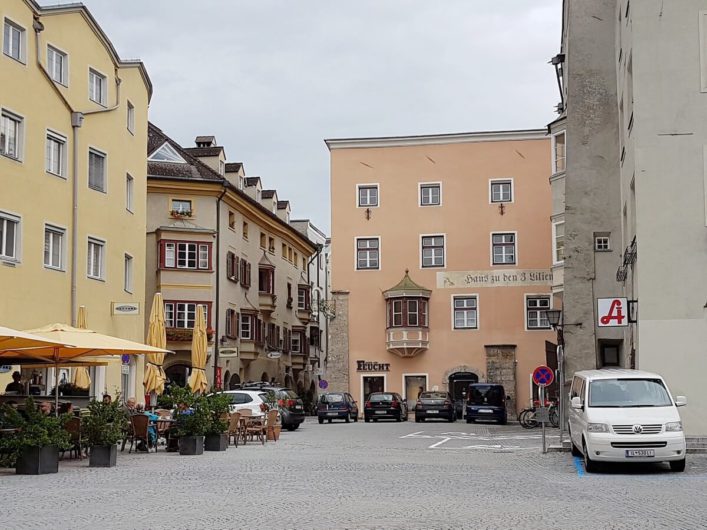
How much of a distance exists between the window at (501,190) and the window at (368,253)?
6.76 m

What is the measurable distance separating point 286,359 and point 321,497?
53599mm

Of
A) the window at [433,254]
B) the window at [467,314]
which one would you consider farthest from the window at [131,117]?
the window at [467,314]

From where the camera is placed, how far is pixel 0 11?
28.9 metres

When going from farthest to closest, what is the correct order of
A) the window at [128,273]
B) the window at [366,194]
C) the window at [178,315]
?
→ the window at [366,194] → the window at [178,315] → the window at [128,273]

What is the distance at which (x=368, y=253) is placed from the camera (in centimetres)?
5694

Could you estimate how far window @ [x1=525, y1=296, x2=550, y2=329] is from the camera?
179ft

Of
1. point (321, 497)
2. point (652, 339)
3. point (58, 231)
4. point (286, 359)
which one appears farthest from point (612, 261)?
point (286, 359)

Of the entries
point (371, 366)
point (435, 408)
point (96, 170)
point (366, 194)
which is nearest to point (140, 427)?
point (96, 170)

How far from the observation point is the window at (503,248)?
55.9m

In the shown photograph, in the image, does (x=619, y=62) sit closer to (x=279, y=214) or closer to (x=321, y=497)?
(x=321, y=497)

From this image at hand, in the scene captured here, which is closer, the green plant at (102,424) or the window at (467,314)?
the green plant at (102,424)

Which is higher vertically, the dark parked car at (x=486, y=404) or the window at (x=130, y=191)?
the window at (x=130, y=191)

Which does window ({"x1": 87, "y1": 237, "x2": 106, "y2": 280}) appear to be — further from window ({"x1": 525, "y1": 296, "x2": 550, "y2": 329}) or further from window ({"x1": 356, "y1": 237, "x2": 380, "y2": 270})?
window ({"x1": 525, "y1": 296, "x2": 550, "y2": 329})

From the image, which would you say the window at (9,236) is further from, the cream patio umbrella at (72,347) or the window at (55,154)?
the cream patio umbrella at (72,347)
